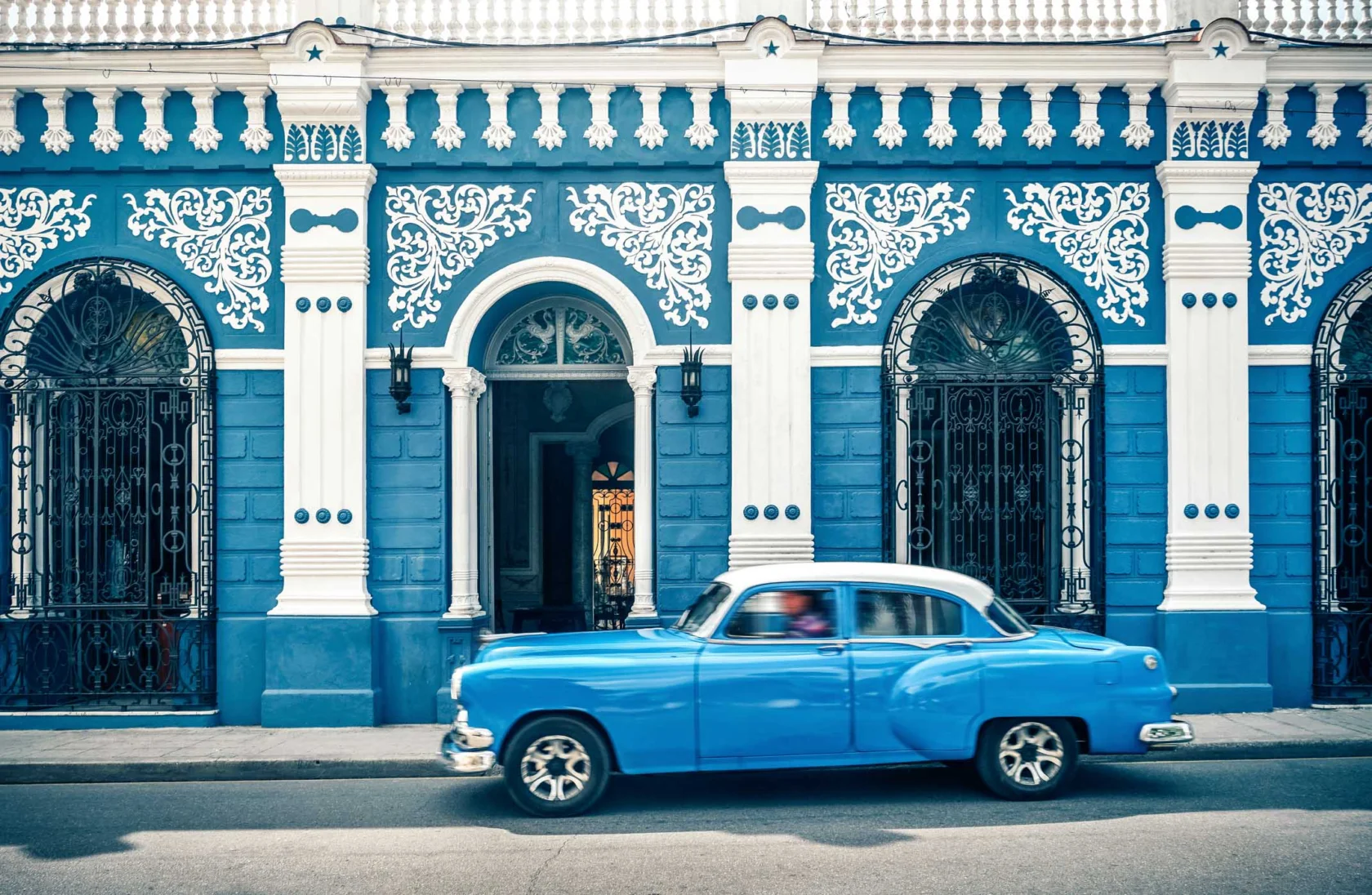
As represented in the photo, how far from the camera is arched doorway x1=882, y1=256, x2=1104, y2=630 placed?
10.5m

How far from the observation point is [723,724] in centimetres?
713

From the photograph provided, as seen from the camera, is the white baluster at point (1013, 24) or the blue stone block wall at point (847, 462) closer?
the blue stone block wall at point (847, 462)

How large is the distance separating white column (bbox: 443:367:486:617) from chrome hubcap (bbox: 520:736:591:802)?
3.35m

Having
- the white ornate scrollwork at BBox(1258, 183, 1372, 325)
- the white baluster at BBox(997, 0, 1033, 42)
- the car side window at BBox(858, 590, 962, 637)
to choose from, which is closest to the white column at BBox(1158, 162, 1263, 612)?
the white ornate scrollwork at BBox(1258, 183, 1372, 325)

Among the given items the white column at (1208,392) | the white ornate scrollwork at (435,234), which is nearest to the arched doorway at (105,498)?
the white ornate scrollwork at (435,234)

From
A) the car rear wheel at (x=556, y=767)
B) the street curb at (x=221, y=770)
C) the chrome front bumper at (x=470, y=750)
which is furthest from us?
the street curb at (x=221, y=770)

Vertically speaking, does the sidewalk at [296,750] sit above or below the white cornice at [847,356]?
below

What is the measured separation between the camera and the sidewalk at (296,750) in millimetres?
8625

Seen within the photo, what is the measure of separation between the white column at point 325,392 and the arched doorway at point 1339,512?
8.12 metres

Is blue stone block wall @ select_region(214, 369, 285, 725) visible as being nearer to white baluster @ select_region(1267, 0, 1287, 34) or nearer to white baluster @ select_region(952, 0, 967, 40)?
white baluster @ select_region(952, 0, 967, 40)

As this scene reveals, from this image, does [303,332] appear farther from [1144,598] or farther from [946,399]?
[1144,598]

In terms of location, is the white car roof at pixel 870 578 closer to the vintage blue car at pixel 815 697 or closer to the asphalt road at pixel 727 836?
the vintage blue car at pixel 815 697

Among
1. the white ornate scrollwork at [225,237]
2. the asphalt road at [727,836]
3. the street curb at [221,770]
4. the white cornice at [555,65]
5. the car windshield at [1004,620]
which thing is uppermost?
the white cornice at [555,65]

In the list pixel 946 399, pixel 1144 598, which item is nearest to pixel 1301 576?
pixel 1144 598
